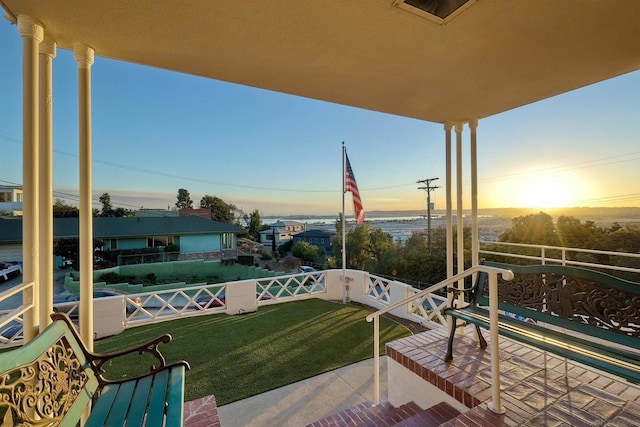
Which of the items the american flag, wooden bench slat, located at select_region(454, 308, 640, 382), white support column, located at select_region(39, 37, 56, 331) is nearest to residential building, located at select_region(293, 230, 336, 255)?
the american flag

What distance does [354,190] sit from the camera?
6395 mm

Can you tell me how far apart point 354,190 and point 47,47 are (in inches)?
215

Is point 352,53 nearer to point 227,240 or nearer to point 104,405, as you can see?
point 104,405

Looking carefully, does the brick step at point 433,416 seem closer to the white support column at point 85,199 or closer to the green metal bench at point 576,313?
the green metal bench at point 576,313

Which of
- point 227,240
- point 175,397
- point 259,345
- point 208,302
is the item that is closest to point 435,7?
point 175,397

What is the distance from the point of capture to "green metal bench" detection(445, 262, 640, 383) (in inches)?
59.5

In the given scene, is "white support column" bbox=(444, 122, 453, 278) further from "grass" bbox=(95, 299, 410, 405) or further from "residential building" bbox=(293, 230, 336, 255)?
"residential building" bbox=(293, 230, 336, 255)

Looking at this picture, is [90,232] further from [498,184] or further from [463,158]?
[498,184]

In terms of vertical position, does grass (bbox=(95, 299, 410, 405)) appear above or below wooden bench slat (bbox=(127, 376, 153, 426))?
below

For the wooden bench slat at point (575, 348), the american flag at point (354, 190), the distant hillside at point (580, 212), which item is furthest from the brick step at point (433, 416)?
the distant hillside at point (580, 212)

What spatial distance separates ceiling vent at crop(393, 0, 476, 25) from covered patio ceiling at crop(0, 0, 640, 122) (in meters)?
0.03

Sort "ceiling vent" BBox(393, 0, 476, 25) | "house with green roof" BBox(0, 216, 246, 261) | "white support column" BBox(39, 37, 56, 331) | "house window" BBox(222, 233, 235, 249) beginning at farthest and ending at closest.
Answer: "house window" BBox(222, 233, 235, 249) < "house with green roof" BBox(0, 216, 246, 261) < "white support column" BBox(39, 37, 56, 331) < "ceiling vent" BBox(393, 0, 476, 25)

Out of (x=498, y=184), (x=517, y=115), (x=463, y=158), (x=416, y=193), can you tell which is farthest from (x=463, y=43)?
(x=416, y=193)

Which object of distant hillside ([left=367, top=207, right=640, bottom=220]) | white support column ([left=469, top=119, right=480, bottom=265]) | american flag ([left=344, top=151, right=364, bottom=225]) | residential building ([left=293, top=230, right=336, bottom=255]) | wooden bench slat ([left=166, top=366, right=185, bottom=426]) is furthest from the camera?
residential building ([left=293, top=230, right=336, bottom=255])
